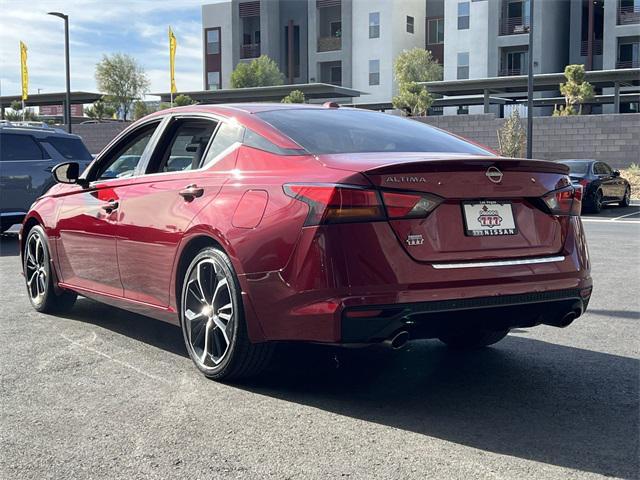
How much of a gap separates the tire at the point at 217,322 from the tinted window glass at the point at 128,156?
131 cm

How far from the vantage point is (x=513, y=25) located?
56906 mm

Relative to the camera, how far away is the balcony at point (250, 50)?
69.7 meters

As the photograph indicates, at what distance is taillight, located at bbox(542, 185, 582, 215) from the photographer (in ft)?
Result: 15.1

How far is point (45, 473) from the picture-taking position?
3.43m

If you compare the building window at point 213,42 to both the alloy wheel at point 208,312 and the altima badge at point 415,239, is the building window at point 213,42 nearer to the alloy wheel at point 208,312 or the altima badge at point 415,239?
the alloy wheel at point 208,312

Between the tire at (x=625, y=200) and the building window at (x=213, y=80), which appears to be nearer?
the tire at (x=625, y=200)

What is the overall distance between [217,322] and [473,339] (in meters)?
1.80

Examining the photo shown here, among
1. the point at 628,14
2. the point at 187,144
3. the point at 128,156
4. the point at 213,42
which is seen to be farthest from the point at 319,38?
the point at 187,144

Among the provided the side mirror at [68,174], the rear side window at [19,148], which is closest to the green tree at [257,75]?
the rear side window at [19,148]

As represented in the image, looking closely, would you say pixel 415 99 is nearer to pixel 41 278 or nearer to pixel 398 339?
pixel 41 278

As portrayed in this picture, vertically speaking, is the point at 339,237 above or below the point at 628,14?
below

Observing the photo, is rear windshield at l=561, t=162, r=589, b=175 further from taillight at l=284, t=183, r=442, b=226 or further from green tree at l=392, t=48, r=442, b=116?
green tree at l=392, t=48, r=442, b=116

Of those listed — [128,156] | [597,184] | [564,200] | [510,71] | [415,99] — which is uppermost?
[510,71]

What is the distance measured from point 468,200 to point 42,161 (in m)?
10.9
